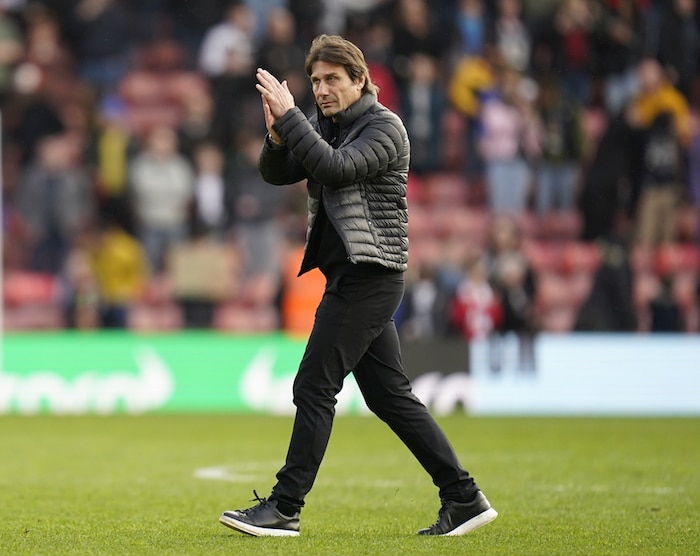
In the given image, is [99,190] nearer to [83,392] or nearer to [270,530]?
[83,392]

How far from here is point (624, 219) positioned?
18969 mm

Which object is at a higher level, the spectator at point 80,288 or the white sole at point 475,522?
the spectator at point 80,288

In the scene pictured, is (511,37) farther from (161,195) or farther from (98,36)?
(98,36)

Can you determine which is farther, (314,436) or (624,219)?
(624,219)

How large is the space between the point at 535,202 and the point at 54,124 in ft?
21.0

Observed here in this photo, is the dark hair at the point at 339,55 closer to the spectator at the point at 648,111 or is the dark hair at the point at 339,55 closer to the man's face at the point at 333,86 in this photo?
the man's face at the point at 333,86

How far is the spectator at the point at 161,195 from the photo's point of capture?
18094mm

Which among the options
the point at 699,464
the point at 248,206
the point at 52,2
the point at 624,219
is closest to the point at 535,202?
the point at 624,219

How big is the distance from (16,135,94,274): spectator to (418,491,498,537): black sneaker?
12457 millimetres

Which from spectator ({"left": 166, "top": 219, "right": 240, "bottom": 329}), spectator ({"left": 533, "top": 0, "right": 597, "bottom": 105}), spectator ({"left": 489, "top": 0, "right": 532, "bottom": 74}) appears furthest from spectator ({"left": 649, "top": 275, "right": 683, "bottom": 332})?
spectator ({"left": 166, "top": 219, "right": 240, "bottom": 329})

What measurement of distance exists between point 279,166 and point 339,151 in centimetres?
39

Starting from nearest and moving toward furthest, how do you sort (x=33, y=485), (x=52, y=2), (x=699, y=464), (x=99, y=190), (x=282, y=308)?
(x=33, y=485)
(x=699, y=464)
(x=282, y=308)
(x=99, y=190)
(x=52, y=2)

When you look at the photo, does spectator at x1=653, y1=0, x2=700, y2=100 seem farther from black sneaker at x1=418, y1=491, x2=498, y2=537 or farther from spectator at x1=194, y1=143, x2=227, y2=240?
black sneaker at x1=418, y1=491, x2=498, y2=537

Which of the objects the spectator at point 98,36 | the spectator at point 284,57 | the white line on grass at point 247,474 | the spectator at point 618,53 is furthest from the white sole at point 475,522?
the spectator at point 98,36
